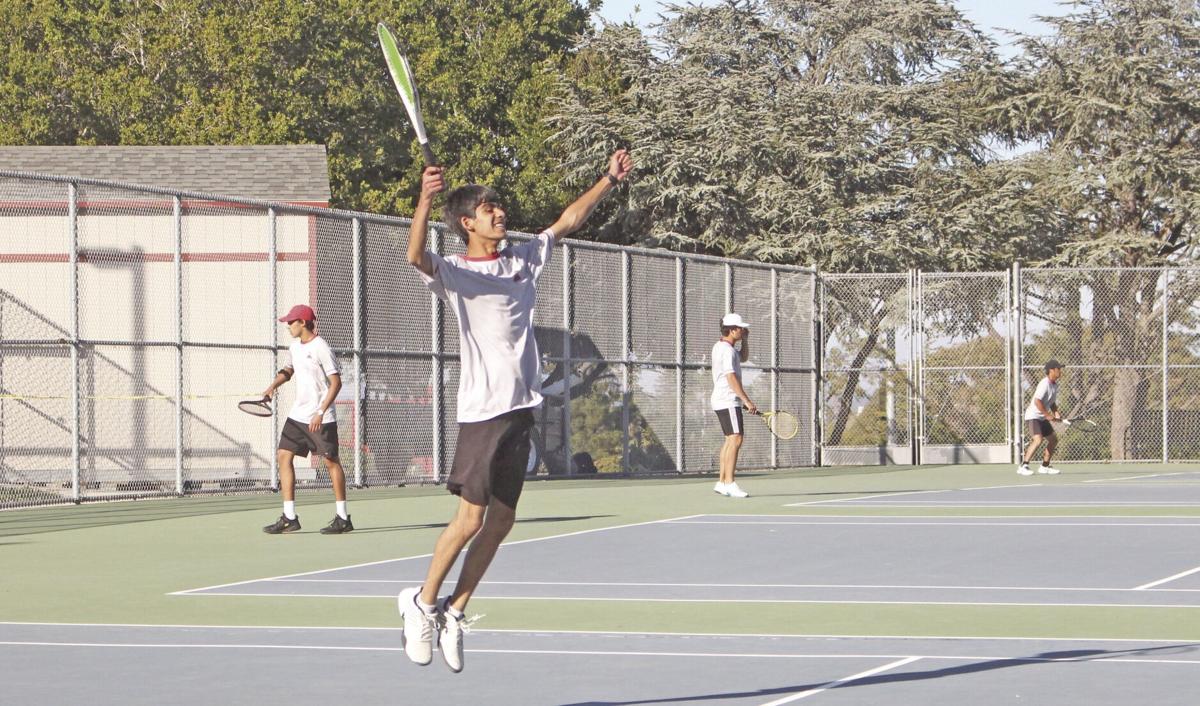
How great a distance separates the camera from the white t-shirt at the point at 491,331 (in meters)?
7.16

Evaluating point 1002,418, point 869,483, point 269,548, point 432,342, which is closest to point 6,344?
point 269,548

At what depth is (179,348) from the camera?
19.3m

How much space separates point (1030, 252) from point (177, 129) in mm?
17471

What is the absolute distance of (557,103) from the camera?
3912cm

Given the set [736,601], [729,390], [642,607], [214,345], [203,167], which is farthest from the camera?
[203,167]

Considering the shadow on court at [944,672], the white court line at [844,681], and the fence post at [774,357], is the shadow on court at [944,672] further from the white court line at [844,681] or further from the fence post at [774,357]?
the fence post at [774,357]

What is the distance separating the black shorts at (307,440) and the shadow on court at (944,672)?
765 cm

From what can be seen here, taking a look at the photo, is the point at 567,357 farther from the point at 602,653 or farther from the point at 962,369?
the point at 602,653

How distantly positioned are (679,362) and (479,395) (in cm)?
1995

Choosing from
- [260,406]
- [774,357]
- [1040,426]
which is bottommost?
[1040,426]

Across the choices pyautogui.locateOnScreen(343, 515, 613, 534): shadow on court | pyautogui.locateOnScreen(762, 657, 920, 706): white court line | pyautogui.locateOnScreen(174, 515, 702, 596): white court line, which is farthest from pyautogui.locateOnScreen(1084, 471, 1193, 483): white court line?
pyautogui.locateOnScreen(762, 657, 920, 706): white court line

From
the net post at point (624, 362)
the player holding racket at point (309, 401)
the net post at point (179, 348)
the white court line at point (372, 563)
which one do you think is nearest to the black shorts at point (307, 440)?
the player holding racket at point (309, 401)

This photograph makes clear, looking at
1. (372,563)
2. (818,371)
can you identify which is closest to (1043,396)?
(818,371)

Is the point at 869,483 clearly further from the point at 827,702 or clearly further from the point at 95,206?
the point at 827,702
